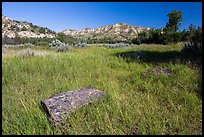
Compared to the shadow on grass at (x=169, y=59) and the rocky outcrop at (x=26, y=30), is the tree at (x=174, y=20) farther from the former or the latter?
the rocky outcrop at (x=26, y=30)

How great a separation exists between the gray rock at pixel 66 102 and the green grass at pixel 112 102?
10 centimetres

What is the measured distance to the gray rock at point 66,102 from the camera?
3512mm

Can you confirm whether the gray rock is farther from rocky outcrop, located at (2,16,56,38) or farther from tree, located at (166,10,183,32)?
rocky outcrop, located at (2,16,56,38)

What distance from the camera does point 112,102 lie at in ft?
13.2


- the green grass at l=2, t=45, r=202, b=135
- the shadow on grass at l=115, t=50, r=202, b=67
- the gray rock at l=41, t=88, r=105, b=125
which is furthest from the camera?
the shadow on grass at l=115, t=50, r=202, b=67

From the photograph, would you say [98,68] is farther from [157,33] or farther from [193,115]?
[157,33]

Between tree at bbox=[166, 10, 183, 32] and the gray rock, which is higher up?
tree at bbox=[166, 10, 183, 32]

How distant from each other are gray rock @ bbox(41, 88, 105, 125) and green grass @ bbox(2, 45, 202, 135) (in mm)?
100

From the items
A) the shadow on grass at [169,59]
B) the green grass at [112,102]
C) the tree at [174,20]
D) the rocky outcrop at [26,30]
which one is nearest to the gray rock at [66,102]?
the green grass at [112,102]

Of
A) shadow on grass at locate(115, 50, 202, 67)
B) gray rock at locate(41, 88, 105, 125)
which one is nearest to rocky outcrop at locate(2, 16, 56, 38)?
shadow on grass at locate(115, 50, 202, 67)

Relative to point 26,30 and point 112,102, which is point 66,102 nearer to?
point 112,102

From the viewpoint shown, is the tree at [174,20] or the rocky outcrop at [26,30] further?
the rocky outcrop at [26,30]

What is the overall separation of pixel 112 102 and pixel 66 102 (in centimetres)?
79

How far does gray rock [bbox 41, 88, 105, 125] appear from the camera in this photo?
351cm
